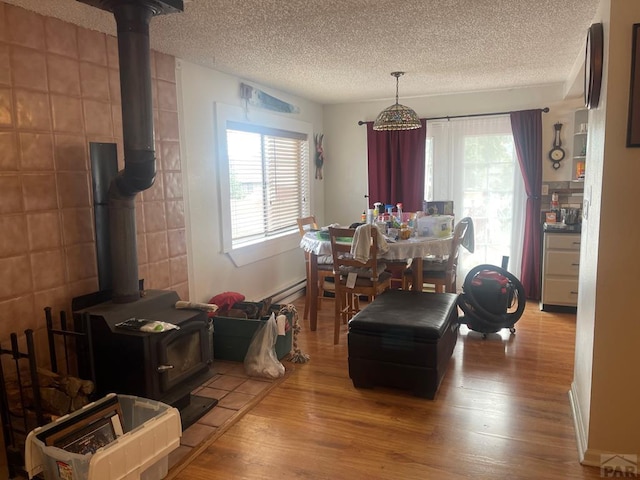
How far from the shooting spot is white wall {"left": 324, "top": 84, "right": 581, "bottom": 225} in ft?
15.7

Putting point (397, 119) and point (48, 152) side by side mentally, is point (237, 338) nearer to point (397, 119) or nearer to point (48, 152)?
point (48, 152)

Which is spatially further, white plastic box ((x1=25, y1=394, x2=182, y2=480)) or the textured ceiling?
the textured ceiling

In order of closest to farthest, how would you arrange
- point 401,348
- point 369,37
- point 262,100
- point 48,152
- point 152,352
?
point 152,352, point 48,152, point 401,348, point 369,37, point 262,100

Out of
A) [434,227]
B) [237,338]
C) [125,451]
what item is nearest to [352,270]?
[434,227]

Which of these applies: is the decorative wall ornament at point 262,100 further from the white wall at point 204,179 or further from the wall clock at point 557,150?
the wall clock at point 557,150

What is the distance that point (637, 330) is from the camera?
2035 mm

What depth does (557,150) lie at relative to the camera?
15.8ft

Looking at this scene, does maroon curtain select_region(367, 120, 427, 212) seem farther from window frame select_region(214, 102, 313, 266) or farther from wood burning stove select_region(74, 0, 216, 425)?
wood burning stove select_region(74, 0, 216, 425)

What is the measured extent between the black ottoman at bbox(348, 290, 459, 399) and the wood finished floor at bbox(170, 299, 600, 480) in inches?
3.9

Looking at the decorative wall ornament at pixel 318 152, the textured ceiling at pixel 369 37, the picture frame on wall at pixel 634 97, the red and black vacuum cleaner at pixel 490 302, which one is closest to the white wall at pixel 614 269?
the picture frame on wall at pixel 634 97

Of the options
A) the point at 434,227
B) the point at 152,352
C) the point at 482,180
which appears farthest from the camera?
the point at 482,180

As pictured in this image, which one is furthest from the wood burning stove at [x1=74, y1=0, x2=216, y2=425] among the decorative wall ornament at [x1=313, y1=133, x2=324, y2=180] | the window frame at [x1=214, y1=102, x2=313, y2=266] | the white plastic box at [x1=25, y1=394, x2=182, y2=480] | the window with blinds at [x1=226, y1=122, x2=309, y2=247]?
the decorative wall ornament at [x1=313, y1=133, x2=324, y2=180]

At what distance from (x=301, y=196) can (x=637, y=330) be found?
382 centimetres

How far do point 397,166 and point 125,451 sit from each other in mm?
4202
